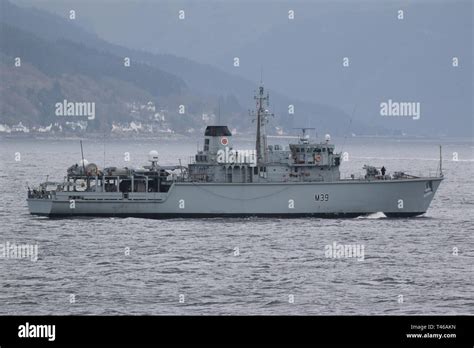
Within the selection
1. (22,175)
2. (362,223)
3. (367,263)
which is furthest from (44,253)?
(22,175)

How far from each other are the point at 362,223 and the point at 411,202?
5417mm

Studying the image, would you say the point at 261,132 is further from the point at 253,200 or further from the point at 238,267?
the point at 238,267

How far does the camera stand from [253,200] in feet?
268

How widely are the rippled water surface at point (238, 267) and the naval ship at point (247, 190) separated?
1092 millimetres

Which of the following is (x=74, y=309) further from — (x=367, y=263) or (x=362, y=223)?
(x=362, y=223)

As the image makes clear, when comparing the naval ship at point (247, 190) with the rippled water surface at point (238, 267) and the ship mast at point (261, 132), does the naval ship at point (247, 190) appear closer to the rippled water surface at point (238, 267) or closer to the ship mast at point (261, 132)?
the ship mast at point (261, 132)

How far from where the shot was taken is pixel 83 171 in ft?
275

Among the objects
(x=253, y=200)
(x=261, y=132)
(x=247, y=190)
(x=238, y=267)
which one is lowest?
(x=238, y=267)

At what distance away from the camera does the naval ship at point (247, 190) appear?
81438 mm

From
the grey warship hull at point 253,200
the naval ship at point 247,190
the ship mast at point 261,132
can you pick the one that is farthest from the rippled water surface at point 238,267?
the ship mast at point 261,132

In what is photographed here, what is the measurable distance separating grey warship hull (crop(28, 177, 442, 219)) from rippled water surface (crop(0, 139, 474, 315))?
0.98 metres

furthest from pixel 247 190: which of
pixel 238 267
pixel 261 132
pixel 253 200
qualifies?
pixel 238 267

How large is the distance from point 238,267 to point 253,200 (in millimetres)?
22111
